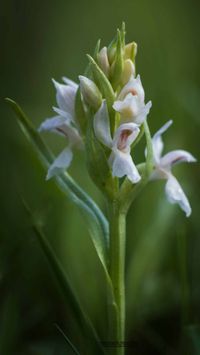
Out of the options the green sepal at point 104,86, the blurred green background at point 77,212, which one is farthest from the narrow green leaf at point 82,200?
the green sepal at point 104,86

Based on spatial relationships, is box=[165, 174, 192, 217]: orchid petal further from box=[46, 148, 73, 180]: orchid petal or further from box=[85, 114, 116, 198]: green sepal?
box=[46, 148, 73, 180]: orchid petal

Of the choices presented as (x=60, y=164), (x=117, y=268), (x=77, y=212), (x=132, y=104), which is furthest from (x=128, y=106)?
(x=77, y=212)

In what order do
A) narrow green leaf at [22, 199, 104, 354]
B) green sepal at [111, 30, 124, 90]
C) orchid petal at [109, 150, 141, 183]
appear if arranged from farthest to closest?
green sepal at [111, 30, 124, 90] → orchid petal at [109, 150, 141, 183] → narrow green leaf at [22, 199, 104, 354]

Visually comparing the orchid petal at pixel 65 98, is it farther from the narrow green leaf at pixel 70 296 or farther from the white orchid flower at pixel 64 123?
the narrow green leaf at pixel 70 296

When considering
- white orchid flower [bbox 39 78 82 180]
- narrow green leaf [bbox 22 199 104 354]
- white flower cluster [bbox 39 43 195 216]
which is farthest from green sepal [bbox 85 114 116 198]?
narrow green leaf [bbox 22 199 104 354]

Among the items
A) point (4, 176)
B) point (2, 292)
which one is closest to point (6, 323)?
point (2, 292)

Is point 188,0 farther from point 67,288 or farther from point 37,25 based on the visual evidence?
point 67,288

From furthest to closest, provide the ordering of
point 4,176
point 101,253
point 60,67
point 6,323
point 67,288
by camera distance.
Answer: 1. point 60,67
2. point 4,176
3. point 101,253
4. point 6,323
5. point 67,288
